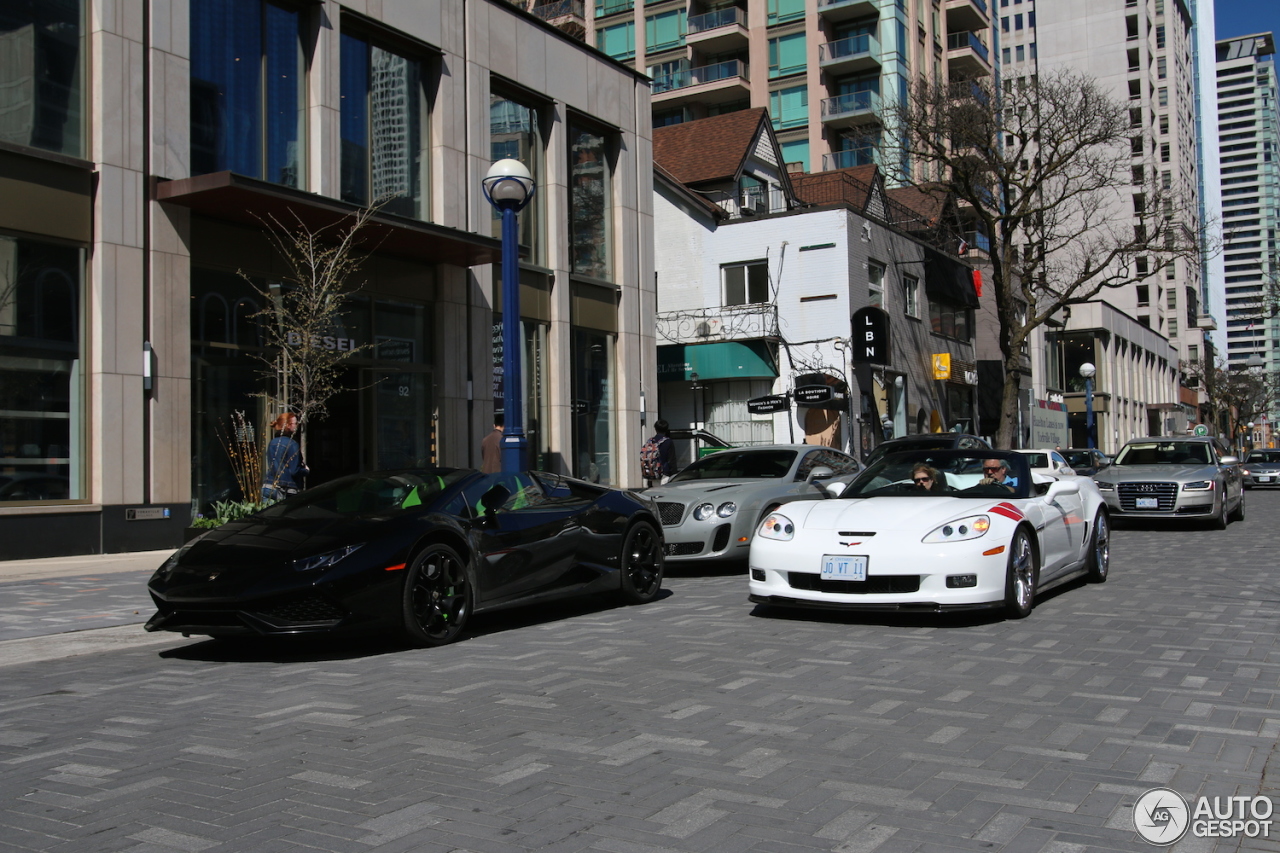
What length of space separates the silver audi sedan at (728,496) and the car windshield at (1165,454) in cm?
805

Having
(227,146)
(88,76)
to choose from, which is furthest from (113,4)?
(227,146)

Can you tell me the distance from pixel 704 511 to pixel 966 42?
53.8 meters

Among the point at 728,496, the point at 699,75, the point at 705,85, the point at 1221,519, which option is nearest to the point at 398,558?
the point at 728,496

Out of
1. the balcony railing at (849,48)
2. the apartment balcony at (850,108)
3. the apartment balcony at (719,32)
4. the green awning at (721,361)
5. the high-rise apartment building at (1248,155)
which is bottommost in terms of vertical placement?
the green awning at (721,361)

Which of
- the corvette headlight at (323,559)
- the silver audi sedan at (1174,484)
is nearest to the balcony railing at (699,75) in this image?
the silver audi sedan at (1174,484)

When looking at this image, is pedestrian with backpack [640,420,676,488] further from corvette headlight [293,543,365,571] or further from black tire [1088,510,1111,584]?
corvette headlight [293,543,365,571]

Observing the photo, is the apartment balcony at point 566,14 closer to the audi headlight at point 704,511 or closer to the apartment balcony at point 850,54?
the apartment balcony at point 850,54

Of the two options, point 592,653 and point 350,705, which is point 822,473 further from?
point 350,705

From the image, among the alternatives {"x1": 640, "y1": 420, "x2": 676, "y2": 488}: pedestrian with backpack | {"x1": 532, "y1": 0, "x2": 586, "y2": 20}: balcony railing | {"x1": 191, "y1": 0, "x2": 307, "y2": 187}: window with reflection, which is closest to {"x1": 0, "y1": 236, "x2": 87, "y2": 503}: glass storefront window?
{"x1": 191, "y1": 0, "x2": 307, "y2": 187}: window with reflection

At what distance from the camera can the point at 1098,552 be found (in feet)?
34.3

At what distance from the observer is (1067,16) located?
95.7 meters

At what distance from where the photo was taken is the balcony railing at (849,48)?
4900 centimetres

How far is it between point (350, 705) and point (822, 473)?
847 centimetres

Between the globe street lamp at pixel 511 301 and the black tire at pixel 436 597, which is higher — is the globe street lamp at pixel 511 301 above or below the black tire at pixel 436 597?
above
